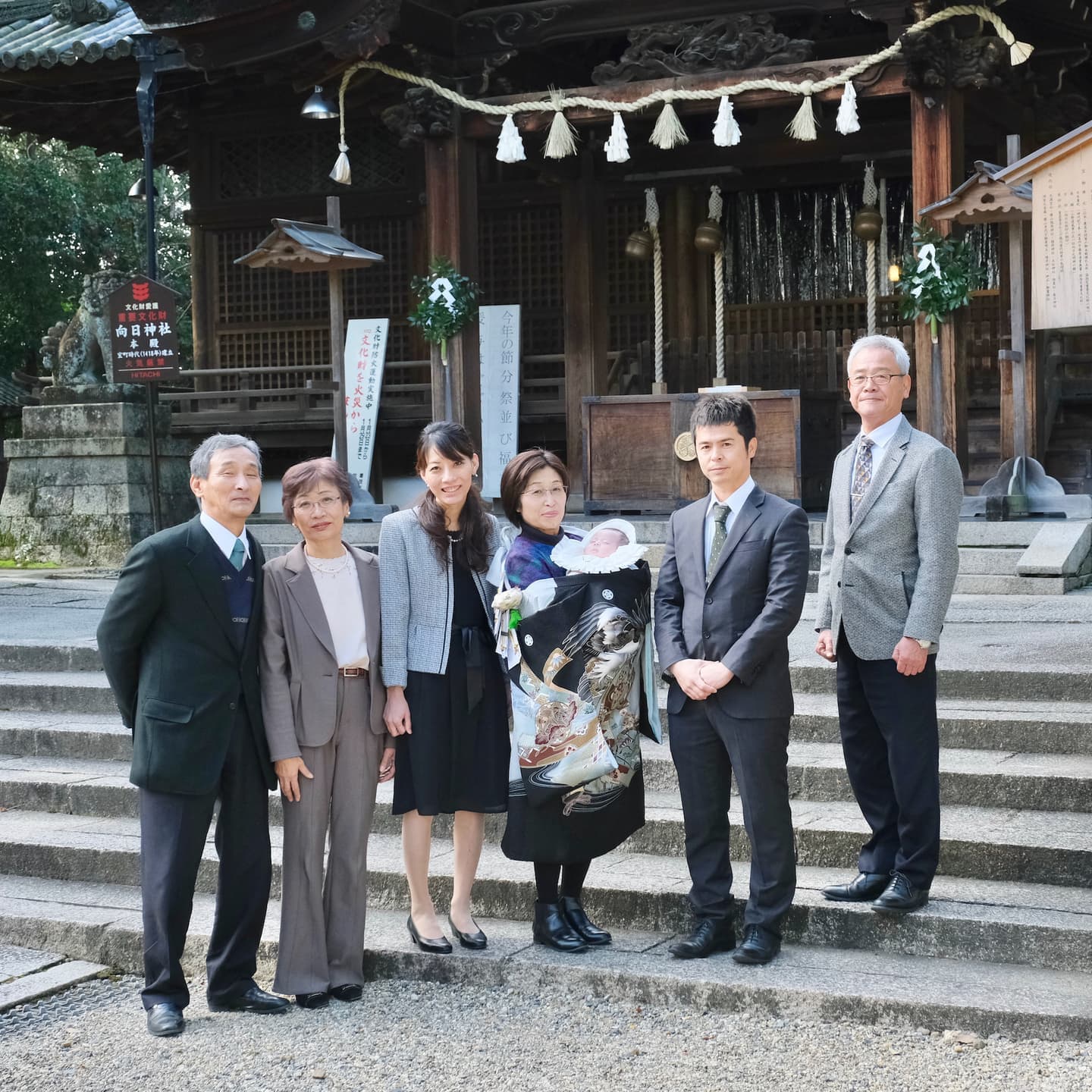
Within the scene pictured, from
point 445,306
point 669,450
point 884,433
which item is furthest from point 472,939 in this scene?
point 445,306

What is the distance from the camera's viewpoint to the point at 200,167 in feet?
44.4

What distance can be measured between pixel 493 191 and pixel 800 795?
28.0ft

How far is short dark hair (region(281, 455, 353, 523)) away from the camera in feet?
14.3

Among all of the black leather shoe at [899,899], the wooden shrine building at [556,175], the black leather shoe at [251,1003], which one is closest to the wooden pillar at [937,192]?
the wooden shrine building at [556,175]

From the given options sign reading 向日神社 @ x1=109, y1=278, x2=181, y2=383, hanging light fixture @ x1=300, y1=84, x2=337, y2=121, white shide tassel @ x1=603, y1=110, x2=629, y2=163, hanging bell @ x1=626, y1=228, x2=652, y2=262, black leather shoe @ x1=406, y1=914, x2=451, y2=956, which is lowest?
black leather shoe @ x1=406, y1=914, x2=451, y2=956

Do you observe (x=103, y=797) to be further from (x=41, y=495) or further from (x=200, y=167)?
(x=200, y=167)

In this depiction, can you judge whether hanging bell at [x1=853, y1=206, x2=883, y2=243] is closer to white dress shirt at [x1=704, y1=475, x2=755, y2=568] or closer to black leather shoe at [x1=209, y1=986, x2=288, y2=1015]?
white dress shirt at [x1=704, y1=475, x2=755, y2=568]

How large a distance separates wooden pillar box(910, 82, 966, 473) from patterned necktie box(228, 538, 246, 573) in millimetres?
6366

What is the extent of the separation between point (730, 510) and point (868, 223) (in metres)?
8.25

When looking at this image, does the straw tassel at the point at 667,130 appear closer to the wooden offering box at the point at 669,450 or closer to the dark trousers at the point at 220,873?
the wooden offering box at the point at 669,450

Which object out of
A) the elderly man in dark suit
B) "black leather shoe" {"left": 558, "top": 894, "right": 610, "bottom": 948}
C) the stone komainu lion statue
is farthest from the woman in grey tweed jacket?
the stone komainu lion statue

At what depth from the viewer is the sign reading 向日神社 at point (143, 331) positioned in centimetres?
1065

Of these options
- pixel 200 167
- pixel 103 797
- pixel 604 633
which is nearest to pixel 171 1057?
pixel 604 633

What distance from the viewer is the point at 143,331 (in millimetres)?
10711
